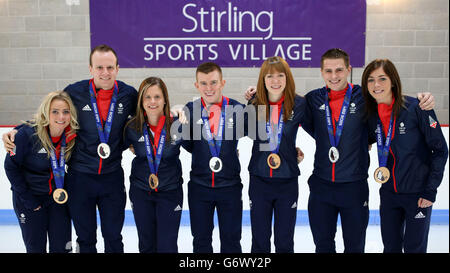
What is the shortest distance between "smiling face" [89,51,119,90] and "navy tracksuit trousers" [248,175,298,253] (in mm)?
1342

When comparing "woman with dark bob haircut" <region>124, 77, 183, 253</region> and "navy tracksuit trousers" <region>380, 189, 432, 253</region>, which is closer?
"navy tracksuit trousers" <region>380, 189, 432, 253</region>

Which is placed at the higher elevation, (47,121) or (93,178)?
(47,121)

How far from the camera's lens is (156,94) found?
3018 millimetres

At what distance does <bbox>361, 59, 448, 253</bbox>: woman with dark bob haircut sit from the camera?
9.56 feet

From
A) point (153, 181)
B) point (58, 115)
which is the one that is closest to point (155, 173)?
point (153, 181)

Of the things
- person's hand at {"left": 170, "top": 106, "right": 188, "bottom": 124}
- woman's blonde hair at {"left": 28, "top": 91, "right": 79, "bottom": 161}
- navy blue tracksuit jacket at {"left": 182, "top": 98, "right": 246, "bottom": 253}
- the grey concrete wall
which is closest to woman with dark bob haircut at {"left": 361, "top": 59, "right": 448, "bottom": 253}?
navy blue tracksuit jacket at {"left": 182, "top": 98, "right": 246, "bottom": 253}

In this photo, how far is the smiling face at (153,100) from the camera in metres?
3.01

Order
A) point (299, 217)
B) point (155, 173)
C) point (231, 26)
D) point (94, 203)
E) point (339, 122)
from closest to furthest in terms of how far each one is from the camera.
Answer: point (339, 122) < point (155, 173) < point (94, 203) < point (299, 217) < point (231, 26)

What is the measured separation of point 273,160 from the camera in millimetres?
2996

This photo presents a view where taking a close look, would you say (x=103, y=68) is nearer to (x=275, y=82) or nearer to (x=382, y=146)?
(x=275, y=82)

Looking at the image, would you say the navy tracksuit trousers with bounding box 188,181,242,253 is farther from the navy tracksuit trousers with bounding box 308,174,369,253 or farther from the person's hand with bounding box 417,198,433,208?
the person's hand with bounding box 417,198,433,208

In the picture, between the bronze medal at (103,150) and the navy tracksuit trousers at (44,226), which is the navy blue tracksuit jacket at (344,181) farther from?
the navy tracksuit trousers at (44,226)

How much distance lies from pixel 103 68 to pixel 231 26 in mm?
3186
